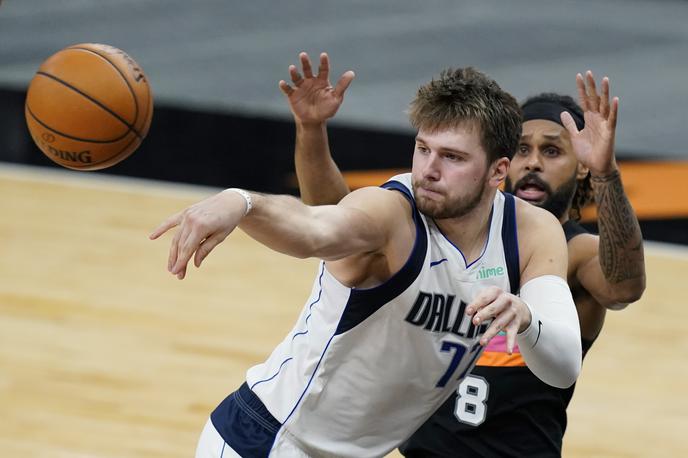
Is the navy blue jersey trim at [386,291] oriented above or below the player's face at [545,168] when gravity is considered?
below

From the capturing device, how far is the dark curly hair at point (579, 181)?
5.02m

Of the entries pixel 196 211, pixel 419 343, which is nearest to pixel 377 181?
pixel 419 343

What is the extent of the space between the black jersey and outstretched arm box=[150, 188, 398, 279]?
1186mm

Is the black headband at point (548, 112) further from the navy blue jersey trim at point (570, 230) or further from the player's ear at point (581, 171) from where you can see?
the navy blue jersey trim at point (570, 230)

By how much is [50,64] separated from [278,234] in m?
1.91

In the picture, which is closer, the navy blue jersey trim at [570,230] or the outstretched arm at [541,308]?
the outstretched arm at [541,308]

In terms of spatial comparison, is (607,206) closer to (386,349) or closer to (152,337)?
(386,349)

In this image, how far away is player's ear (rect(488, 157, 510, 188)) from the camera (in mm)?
3947

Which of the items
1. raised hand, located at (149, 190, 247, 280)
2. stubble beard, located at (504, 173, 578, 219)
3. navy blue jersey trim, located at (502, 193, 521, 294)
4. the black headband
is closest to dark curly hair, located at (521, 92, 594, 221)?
the black headband

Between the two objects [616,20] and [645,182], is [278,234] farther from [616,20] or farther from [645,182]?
[616,20]

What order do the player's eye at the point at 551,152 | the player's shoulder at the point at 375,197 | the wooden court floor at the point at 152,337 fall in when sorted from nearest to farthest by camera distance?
the player's shoulder at the point at 375,197 → the player's eye at the point at 551,152 → the wooden court floor at the point at 152,337

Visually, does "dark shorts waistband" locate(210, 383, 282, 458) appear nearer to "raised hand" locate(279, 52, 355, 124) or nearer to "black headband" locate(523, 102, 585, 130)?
"raised hand" locate(279, 52, 355, 124)

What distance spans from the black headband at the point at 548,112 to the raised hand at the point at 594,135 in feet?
1.40

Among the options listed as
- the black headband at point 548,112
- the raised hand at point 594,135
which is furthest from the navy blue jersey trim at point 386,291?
the black headband at point 548,112
